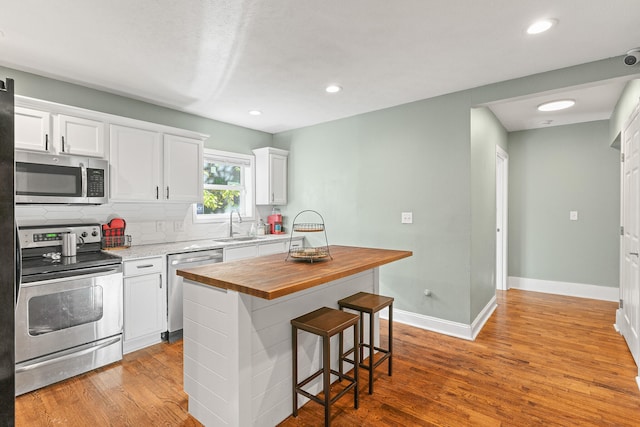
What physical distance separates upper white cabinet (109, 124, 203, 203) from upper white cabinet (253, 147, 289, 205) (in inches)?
44.0

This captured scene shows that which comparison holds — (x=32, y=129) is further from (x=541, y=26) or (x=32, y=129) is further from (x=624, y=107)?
(x=624, y=107)

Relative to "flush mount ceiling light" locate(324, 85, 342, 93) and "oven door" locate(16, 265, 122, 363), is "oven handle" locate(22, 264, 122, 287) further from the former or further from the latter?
"flush mount ceiling light" locate(324, 85, 342, 93)

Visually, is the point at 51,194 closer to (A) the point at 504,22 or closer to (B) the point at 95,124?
(B) the point at 95,124

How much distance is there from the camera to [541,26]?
85.3 inches

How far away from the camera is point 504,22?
213 cm

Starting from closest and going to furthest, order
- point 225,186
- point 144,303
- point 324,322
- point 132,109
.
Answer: point 324,322 → point 144,303 → point 132,109 → point 225,186

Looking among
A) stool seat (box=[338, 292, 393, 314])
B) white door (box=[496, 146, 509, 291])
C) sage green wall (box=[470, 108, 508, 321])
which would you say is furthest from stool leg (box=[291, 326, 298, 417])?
white door (box=[496, 146, 509, 291])

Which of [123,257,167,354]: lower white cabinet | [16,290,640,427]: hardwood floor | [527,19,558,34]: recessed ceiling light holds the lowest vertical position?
[16,290,640,427]: hardwood floor

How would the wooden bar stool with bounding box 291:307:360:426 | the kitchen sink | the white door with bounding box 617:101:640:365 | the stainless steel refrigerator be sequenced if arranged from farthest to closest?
the kitchen sink, the white door with bounding box 617:101:640:365, the wooden bar stool with bounding box 291:307:360:426, the stainless steel refrigerator

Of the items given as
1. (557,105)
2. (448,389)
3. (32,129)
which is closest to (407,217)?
(448,389)

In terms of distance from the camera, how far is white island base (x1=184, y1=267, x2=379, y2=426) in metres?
1.77

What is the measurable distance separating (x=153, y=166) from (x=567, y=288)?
5.93 meters

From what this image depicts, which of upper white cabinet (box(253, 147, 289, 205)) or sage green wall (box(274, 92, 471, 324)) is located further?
upper white cabinet (box(253, 147, 289, 205))

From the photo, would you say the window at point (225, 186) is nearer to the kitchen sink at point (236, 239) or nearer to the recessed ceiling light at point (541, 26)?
the kitchen sink at point (236, 239)
